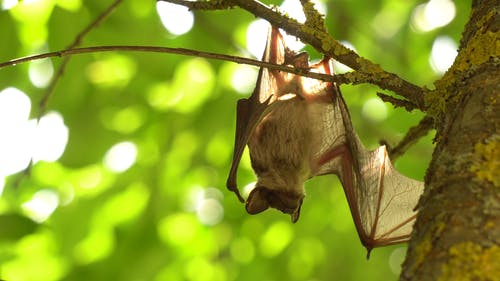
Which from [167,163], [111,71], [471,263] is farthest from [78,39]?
[471,263]

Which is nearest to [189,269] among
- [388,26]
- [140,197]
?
[140,197]

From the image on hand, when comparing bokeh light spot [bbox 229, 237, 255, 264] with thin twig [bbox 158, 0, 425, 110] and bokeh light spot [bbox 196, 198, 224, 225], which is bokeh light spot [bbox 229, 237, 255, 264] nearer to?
bokeh light spot [bbox 196, 198, 224, 225]

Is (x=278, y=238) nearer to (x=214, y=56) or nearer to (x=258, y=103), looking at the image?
(x=258, y=103)

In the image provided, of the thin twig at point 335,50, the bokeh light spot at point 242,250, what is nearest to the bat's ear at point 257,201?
the thin twig at point 335,50

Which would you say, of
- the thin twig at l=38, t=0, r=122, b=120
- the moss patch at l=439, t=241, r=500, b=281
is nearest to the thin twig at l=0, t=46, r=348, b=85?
the thin twig at l=38, t=0, r=122, b=120

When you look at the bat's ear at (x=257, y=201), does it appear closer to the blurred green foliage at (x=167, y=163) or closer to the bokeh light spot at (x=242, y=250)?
the blurred green foliage at (x=167, y=163)

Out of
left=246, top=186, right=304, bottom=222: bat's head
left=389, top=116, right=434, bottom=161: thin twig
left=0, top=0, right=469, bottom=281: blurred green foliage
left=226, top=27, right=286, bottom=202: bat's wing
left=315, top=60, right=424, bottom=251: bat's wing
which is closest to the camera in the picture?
left=389, top=116, right=434, bottom=161: thin twig

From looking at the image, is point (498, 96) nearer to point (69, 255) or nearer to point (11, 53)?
point (11, 53)
